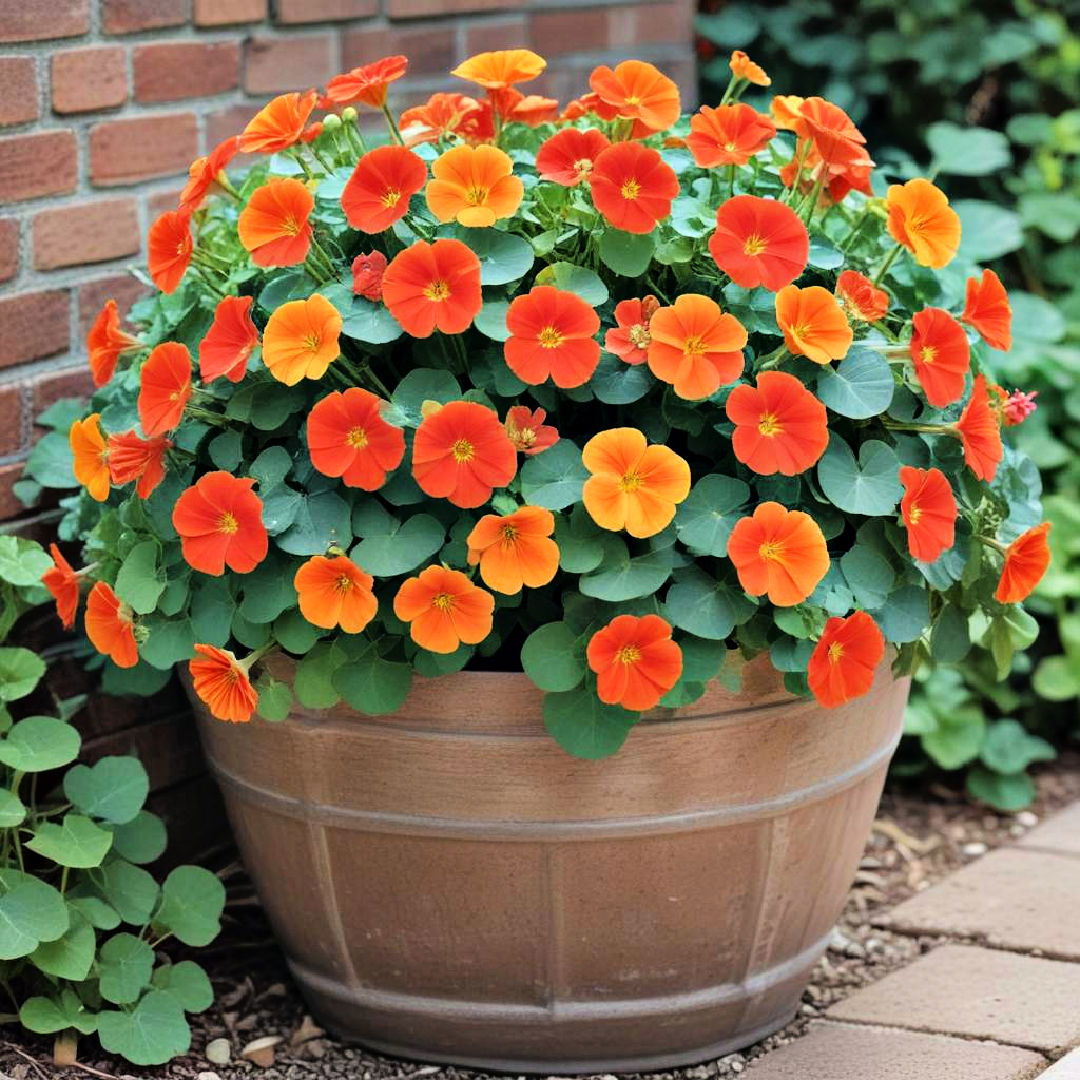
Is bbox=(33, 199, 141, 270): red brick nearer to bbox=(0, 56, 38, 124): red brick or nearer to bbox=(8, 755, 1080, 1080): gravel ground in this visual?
bbox=(0, 56, 38, 124): red brick

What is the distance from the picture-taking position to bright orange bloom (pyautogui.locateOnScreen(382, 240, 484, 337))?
1.45m

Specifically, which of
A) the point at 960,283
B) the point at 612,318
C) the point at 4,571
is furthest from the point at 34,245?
the point at 960,283

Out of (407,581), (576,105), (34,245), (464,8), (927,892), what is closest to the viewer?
(407,581)

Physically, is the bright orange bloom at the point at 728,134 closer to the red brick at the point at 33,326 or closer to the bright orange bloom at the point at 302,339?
the bright orange bloom at the point at 302,339

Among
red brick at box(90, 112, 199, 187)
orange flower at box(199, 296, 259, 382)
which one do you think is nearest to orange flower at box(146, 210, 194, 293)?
orange flower at box(199, 296, 259, 382)

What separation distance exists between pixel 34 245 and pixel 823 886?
1164mm

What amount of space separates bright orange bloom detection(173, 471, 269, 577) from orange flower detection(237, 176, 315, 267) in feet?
0.70

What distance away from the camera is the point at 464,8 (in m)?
2.50

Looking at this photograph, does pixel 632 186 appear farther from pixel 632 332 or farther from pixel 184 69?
pixel 184 69

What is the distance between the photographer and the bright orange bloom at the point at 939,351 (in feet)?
5.00

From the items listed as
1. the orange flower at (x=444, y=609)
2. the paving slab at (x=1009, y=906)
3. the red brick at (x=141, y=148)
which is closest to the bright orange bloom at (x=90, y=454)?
the orange flower at (x=444, y=609)

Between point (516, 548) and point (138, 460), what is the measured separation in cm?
39

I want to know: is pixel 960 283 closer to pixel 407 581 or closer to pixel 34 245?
pixel 407 581

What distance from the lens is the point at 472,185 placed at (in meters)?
1.51
